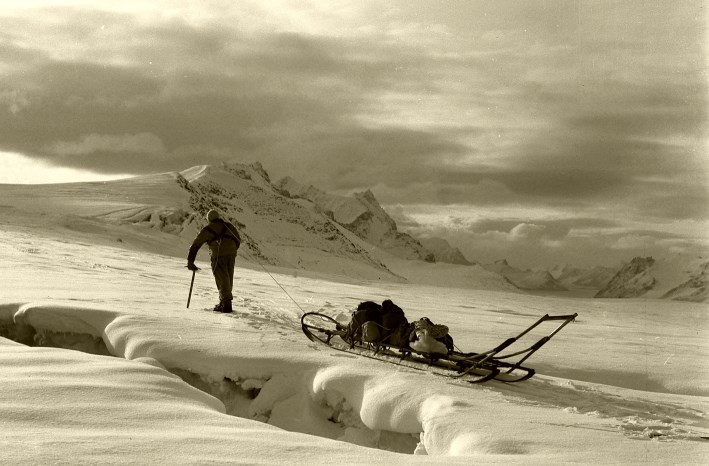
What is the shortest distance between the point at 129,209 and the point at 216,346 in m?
61.4

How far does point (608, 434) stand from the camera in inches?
206

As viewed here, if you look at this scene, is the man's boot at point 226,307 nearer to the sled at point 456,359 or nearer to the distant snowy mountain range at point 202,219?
the sled at point 456,359

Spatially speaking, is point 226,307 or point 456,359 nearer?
point 456,359

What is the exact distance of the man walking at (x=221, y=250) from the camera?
11125 mm

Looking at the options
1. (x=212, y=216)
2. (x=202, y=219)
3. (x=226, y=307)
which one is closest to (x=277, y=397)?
(x=226, y=307)

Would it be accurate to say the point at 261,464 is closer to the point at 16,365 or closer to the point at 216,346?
the point at 16,365

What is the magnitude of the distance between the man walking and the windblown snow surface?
39 centimetres

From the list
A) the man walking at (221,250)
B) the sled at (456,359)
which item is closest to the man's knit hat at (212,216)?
the man walking at (221,250)

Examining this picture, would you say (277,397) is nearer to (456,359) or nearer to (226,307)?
(456,359)

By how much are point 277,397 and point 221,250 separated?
15.4 ft

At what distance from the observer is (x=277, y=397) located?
7.15 meters

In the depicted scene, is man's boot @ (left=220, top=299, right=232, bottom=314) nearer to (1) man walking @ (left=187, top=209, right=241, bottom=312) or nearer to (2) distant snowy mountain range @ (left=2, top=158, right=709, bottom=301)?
(1) man walking @ (left=187, top=209, right=241, bottom=312)

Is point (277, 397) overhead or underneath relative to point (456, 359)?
underneath

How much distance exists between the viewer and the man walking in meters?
11.1
